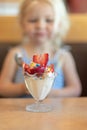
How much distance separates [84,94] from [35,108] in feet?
2.73

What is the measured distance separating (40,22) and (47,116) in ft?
2.89

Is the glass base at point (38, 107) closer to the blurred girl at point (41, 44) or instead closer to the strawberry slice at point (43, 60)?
the strawberry slice at point (43, 60)

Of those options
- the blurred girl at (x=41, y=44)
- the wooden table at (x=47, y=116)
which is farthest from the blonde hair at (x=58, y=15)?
the wooden table at (x=47, y=116)

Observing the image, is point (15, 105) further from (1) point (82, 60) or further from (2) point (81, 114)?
(1) point (82, 60)

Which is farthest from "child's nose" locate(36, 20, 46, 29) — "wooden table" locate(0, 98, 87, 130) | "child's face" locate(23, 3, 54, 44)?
"wooden table" locate(0, 98, 87, 130)

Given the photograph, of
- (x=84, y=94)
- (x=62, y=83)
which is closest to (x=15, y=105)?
(x=62, y=83)

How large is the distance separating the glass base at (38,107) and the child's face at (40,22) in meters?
0.69

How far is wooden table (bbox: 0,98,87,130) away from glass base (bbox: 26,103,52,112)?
0.02 m

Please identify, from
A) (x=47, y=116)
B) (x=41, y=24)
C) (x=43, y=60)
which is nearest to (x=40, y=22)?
(x=41, y=24)

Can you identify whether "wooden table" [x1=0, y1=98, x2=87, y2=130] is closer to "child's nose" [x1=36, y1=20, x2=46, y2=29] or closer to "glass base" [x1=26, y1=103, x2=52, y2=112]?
"glass base" [x1=26, y1=103, x2=52, y2=112]

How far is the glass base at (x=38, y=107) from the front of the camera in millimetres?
1171

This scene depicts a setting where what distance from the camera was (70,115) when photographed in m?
1.11

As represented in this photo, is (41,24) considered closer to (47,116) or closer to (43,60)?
(43,60)

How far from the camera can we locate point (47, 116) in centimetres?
110
